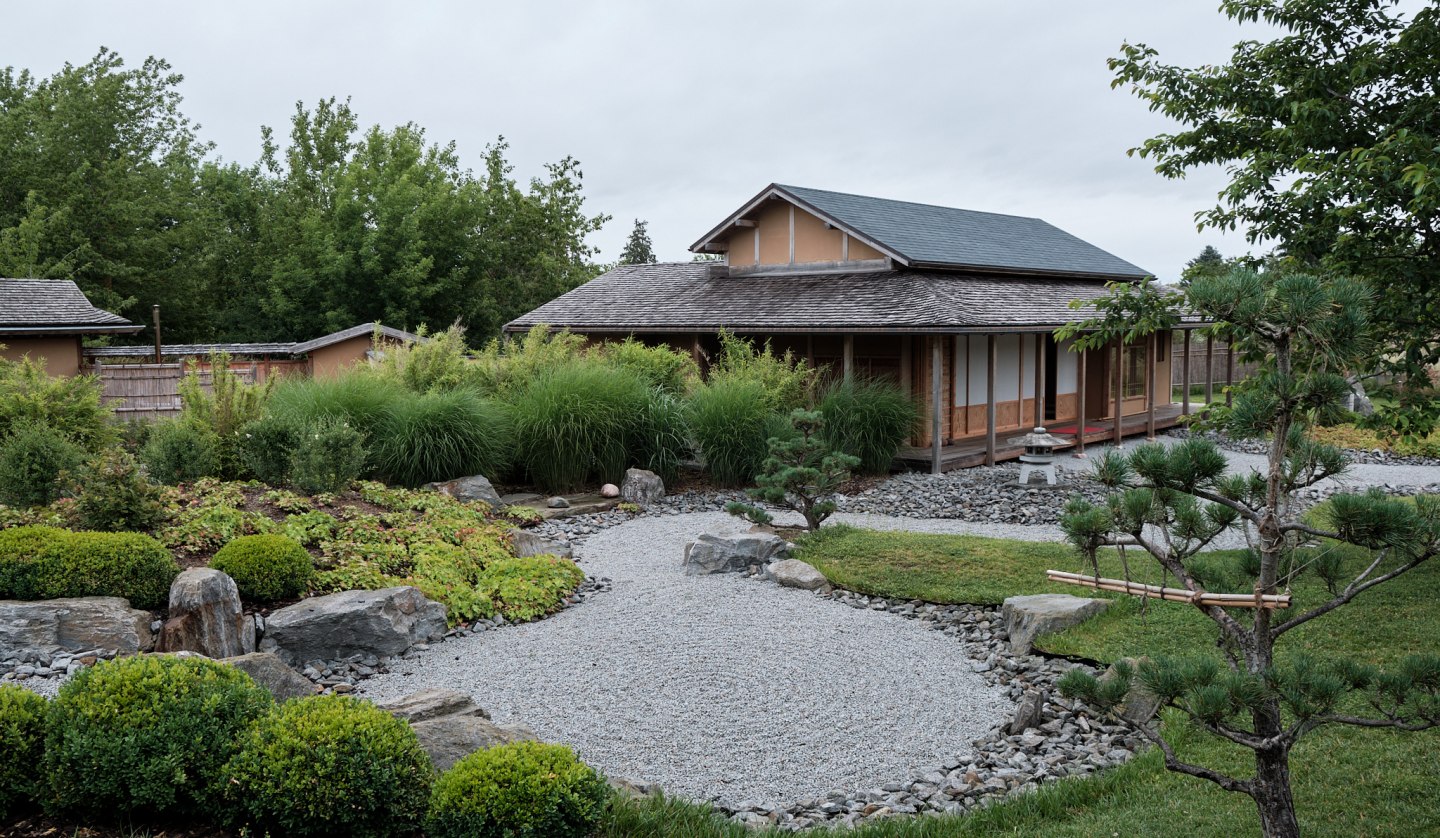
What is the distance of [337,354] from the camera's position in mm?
22547

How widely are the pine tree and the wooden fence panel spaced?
37390 mm

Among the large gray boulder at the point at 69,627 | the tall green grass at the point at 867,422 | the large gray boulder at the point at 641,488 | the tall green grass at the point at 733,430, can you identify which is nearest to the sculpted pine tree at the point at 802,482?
the large gray boulder at the point at 641,488

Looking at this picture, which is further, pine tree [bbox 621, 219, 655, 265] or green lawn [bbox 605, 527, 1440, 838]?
pine tree [bbox 621, 219, 655, 265]

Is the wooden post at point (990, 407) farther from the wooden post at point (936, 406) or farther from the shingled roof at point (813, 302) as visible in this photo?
the wooden post at point (936, 406)

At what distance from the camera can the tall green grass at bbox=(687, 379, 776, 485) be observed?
42.8ft

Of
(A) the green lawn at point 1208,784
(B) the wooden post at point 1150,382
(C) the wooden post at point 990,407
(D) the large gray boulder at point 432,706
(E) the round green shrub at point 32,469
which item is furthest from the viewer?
(B) the wooden post at point 1150,382

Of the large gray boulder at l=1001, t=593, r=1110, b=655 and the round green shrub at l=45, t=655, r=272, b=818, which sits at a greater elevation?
the round green shrub at l=45, t=655, r=272, b=818

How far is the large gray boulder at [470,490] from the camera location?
36.8 ft

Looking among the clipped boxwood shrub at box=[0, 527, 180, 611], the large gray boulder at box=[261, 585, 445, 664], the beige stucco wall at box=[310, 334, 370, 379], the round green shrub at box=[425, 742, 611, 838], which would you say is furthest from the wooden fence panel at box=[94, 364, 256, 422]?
the round green shrub at box=[425, 742, 611, 838]

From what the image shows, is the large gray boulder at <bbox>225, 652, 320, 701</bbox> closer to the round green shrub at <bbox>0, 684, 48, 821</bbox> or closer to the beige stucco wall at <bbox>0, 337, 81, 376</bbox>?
the round green shrub at <bbox>0, 684, 48, 821</bbox>

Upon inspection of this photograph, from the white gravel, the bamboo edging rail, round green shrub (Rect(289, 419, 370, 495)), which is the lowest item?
the white gravel

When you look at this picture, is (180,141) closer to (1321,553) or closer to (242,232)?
(242,232)

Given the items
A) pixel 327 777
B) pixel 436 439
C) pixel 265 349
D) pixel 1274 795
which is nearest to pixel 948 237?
pixel 436 439

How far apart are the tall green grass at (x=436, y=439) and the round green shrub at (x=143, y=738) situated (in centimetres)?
790
